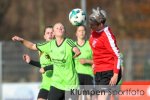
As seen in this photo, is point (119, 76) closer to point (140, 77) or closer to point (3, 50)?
point (3, 50)

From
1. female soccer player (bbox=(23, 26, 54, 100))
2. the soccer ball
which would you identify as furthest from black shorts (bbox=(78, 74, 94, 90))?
Result: the soccer ball

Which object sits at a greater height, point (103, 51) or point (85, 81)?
point (103, 51)

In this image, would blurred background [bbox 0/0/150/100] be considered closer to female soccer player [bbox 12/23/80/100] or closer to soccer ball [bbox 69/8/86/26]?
soccer ball [bbox 69/8/86/26]

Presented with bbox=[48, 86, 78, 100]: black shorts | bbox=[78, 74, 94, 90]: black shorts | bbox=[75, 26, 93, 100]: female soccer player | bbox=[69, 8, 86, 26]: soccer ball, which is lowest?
bbox=[48, 86, 78, 100]: black shorts

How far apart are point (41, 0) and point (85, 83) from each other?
28.1 meters

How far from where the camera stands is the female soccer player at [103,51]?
12555 millimetres

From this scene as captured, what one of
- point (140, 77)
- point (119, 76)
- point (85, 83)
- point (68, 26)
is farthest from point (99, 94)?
point (68, 26)

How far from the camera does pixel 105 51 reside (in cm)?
1274

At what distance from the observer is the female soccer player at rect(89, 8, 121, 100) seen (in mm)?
12555

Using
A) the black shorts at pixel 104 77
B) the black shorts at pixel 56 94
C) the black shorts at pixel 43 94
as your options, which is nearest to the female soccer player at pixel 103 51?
the black shorts at pixel 104 77

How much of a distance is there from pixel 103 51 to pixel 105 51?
0.14 ft

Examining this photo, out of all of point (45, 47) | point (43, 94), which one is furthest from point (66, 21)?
point (45, 47)

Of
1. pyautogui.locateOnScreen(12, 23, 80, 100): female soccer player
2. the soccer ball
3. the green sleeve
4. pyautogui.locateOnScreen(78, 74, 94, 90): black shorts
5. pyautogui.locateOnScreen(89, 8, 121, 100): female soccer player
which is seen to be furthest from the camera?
pyautogui.locateOnScreen(78, 74, 94, 90): black shorts

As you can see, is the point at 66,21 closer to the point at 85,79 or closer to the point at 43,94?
the point at 85,79
